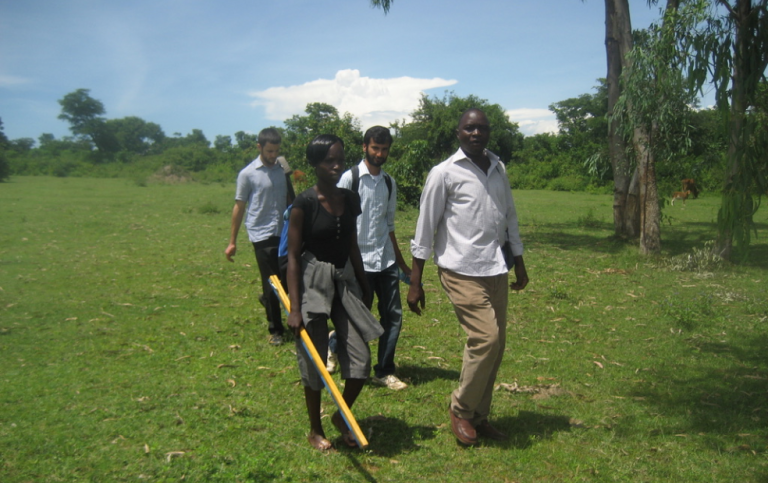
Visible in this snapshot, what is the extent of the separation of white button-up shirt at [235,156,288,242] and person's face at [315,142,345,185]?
2.52 meters

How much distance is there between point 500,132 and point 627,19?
32065mm

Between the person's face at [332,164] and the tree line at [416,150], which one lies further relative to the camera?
the tree line at [416,150]

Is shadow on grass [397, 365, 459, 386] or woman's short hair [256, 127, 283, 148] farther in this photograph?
woman's short hair [256, 127, 283, 148]

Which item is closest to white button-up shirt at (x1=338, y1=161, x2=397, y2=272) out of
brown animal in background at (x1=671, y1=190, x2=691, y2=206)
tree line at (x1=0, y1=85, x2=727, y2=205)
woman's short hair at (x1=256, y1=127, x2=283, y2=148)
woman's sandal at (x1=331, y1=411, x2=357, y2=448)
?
woman's sandal at (x1=331, y1=411, x2=357, y2=448)

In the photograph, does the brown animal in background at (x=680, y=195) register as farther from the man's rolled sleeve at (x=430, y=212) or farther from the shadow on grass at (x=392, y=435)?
the man's rolled sleeve at (x=430, y=212)

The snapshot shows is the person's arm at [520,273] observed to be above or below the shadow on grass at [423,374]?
above

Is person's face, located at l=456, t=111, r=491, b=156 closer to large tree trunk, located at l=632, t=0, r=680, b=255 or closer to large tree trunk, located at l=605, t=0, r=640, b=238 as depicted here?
large tree trunk, located at l=632, t=0, r=680, b=255

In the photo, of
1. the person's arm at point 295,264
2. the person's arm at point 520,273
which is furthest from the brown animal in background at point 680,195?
the person's arm at point 295,264

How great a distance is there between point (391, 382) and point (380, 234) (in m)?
1.25

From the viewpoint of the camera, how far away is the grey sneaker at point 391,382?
5223 mm

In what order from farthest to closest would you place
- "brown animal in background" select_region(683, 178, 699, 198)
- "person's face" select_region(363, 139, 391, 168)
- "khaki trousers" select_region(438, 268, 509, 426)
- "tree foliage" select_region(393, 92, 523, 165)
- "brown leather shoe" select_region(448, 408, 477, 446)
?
"tree foliage" select_region(393, 92, 523, 165) → "brown animal in background" select_region(683, 178, 699, 198) → "person's face" select_region(363, 139, 391, 168) → "brown leather shoe" select_region(448, 408, 477, 446) → "khaki trousers" select_region(438, 268, 509, 426)

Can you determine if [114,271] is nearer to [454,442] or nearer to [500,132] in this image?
[454,442]

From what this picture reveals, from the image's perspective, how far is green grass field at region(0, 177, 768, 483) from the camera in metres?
3.90

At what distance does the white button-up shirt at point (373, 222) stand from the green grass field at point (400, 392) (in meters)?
1.10
